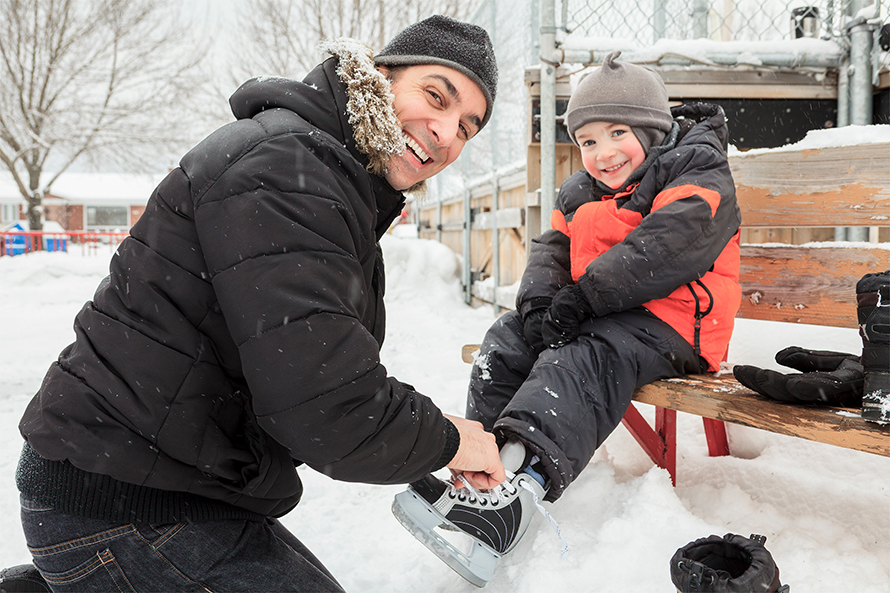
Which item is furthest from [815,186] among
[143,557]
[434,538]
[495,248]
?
[495,248]

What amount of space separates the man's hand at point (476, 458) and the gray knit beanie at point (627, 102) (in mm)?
1628

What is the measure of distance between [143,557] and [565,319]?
64.1 inches

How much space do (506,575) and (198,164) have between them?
150cm

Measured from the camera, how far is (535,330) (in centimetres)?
262

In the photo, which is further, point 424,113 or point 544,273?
point 544,273

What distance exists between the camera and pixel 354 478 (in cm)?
129

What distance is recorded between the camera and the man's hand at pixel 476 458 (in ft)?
5.08

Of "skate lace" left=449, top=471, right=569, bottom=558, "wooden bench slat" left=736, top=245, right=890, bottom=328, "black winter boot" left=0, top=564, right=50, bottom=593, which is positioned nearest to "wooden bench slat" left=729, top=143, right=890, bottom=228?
"wooden bench slat" left=736, top=245, right=890, bottom=328

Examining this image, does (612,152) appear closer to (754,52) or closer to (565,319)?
(565,319)

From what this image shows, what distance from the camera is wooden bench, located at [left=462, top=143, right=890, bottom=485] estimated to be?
8.36 ft

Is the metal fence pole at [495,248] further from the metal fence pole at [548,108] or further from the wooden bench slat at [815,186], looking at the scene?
the wooden bench slat at [815,186]

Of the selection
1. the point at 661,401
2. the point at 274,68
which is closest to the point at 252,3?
the point at 274,68

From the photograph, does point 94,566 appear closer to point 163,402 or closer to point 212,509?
point 212,509

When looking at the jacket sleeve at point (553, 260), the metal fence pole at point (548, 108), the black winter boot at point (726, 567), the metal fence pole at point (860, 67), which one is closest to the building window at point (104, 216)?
the metal fence pole at point (548, 108)
